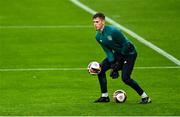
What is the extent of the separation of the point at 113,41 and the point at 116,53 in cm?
41

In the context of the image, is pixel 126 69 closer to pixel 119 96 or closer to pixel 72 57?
pixel 119 96

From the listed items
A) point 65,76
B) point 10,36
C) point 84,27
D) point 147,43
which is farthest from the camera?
point 84,27

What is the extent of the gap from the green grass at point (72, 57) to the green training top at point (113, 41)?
1.21 meters

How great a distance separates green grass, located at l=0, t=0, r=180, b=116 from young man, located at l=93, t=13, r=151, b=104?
0.42 m

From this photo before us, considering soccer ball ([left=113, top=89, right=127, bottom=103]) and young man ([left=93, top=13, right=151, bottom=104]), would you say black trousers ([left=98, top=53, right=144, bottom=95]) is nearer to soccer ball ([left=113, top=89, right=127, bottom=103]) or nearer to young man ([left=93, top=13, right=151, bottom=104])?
young man ([left=93, top=13, right=151, bottom=104])

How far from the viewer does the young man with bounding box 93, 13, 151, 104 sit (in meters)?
18.6

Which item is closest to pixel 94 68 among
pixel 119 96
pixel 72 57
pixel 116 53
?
pixel 116 53

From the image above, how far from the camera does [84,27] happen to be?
114 ft

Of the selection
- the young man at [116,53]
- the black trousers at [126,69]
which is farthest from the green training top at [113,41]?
the black trousers at [126,69]

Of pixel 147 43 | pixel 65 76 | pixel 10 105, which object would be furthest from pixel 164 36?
pixel 10 105

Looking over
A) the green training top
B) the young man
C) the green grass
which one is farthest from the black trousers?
the green grass

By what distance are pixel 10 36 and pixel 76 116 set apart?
15.3m

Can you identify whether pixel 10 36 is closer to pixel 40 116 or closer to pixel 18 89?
pixel 18 89

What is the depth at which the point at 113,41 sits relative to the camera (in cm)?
1864
